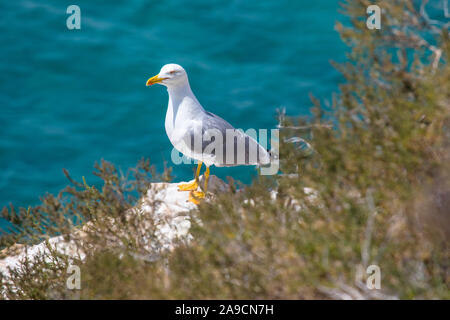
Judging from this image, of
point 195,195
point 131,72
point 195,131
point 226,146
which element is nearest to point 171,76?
point 195,131

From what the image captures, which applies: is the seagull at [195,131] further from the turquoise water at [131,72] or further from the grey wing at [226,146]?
the turquoise water at [131,72]

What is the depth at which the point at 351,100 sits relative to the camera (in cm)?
597

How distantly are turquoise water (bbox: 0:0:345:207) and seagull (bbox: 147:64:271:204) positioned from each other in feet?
19.6

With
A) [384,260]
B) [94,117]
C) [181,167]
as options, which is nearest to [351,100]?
[384,260]

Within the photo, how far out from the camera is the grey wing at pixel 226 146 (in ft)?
27.6

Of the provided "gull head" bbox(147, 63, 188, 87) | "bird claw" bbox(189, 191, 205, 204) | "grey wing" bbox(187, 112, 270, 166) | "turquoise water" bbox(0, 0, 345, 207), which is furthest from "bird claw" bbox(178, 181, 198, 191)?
"turquoise water" bbox(0, 0, 345, 207)

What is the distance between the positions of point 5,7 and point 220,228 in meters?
14.0

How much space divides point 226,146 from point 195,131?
21.4 inches

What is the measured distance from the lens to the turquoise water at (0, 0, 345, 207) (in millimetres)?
15070

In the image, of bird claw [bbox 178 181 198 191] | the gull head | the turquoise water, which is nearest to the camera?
the gull head

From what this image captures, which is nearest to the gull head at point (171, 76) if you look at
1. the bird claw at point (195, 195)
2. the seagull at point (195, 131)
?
the seagull at point (195, 131)

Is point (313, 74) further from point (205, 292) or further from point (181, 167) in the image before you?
point (205, 292)

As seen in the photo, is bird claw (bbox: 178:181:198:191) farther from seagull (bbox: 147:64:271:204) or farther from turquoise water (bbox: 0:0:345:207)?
turquoise water (bbox: 0:0:345:207)

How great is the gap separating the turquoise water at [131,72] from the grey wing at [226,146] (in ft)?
19.3
